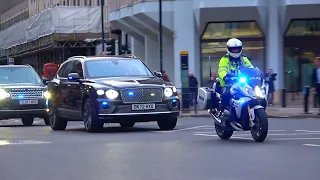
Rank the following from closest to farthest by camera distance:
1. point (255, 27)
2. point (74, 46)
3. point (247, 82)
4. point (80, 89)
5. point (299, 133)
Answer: point (247, 82), point (299, 133), point (80, 89), point (255, 27), point (74, 46)

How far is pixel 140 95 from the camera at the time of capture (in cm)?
1680

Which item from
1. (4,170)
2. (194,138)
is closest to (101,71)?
(194,138)

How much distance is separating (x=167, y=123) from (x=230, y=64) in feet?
12.6

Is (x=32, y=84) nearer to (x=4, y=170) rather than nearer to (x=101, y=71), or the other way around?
(x=101, y=71)

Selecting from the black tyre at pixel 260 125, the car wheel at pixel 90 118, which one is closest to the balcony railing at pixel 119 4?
the car wheel at pixel 90 118

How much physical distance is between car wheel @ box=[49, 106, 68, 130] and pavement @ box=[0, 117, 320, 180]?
306 centimetres

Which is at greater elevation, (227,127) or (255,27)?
(255,27)

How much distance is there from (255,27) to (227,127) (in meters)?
23.7

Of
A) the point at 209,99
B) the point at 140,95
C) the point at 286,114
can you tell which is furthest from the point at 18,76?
the point at 209,99

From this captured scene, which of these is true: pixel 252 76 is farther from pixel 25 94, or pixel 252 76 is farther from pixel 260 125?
pixel 25 94

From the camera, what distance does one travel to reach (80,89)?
17.6 meters

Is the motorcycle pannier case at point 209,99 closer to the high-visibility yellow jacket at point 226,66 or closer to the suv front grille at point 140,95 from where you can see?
the high-visibility yellow jacket at point 226,66

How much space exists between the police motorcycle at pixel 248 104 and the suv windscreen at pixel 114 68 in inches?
160

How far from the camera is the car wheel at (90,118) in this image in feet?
55.3
